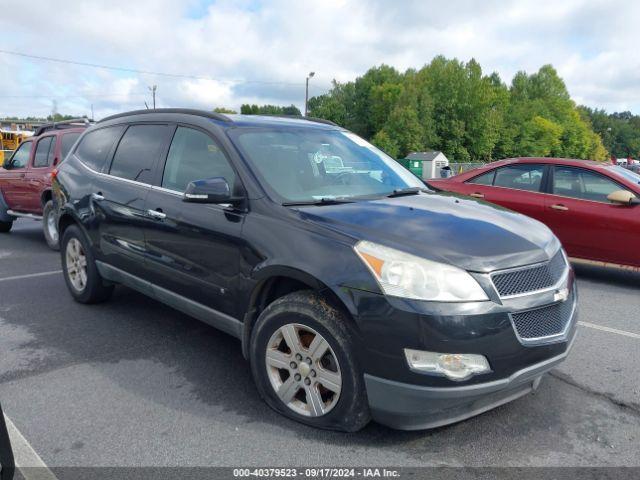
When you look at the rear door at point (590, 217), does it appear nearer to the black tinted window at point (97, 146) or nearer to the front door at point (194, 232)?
the front door at point (194, 232)

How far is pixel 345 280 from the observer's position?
2699 millimetres

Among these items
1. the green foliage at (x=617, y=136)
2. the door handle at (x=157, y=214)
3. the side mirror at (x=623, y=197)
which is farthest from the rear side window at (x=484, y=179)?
the green foliage at (x=617, y=136)

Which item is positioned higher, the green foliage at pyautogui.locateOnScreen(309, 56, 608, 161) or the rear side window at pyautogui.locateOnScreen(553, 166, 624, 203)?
the green foliage at pyautogui.locateOnScreen(309, 56, 608, 161)

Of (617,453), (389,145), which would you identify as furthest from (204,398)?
(389,145)

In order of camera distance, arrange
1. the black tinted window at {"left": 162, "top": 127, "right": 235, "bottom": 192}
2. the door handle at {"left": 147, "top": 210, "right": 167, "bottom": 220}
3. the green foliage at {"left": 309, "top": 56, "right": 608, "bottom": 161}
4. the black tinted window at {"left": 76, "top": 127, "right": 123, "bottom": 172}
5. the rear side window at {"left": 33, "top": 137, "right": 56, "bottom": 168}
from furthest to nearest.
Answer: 1. the green foliage at {"left": 309, "top": 56, "right": 608, "bottom": 161}
2. the rear side window at {"left": 33, "top": 137, "right": 56, "bottom": 168}
3. the black tinted window at {"left": 76, "top": 127, "right": 123, "bottom": 172}
4. the door handle at {"left": 147, "top": 210, "right": 167, "bottom": 220}
5. the black tinted window at {"left": 162, "top": 127, "right": 235, "bottom": 192}

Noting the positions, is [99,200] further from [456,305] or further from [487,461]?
[487,461]

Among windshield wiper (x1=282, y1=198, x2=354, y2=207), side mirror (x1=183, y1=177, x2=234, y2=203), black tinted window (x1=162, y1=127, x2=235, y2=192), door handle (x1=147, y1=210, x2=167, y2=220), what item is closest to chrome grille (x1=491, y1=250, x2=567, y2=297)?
windshield wiper (x1=282, y1=198, x2=354, y2=207)

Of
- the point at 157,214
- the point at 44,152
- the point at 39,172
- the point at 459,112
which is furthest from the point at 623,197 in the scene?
the point at 459,112

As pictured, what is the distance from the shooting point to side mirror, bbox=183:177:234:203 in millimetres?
3279

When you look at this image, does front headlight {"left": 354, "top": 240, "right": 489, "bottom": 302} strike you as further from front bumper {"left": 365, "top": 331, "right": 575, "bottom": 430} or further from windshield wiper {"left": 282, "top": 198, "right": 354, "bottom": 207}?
windshield wiper {"left": 282, "top": 198, "right": 354, "bottom": 207}

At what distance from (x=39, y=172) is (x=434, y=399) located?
8015mm

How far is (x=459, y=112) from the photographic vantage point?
7056 centimetres

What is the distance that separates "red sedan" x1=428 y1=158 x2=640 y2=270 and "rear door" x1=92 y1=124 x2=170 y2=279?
353 cm

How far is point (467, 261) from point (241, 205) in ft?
4.72
